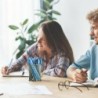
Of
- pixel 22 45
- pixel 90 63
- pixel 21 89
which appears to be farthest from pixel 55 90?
pixel 22 45

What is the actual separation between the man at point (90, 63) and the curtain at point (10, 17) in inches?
76.6

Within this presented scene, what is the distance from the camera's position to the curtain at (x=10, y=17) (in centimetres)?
432

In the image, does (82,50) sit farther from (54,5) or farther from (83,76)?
(83,76)

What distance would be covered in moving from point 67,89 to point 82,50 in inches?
82.0

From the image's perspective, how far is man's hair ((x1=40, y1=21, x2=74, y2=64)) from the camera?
2799mm

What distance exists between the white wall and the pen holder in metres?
1.67

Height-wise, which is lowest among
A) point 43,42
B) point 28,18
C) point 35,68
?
point 35,68

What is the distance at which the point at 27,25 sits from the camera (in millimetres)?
4387

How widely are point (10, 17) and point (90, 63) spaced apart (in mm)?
2082

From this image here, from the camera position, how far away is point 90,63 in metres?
2.61

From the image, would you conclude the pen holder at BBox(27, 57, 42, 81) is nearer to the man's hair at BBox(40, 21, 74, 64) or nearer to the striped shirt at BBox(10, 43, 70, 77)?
the striped shirt at BBox(10, 43, 70, 77)

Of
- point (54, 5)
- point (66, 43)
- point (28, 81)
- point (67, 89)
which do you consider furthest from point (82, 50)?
point (67, 89)

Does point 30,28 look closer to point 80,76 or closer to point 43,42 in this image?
point 43,42

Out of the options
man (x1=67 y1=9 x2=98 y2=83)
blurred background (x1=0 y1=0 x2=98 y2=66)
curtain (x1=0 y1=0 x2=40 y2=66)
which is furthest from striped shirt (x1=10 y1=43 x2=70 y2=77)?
curtain (x1=0 y1=0 x2=40 y2=66)
